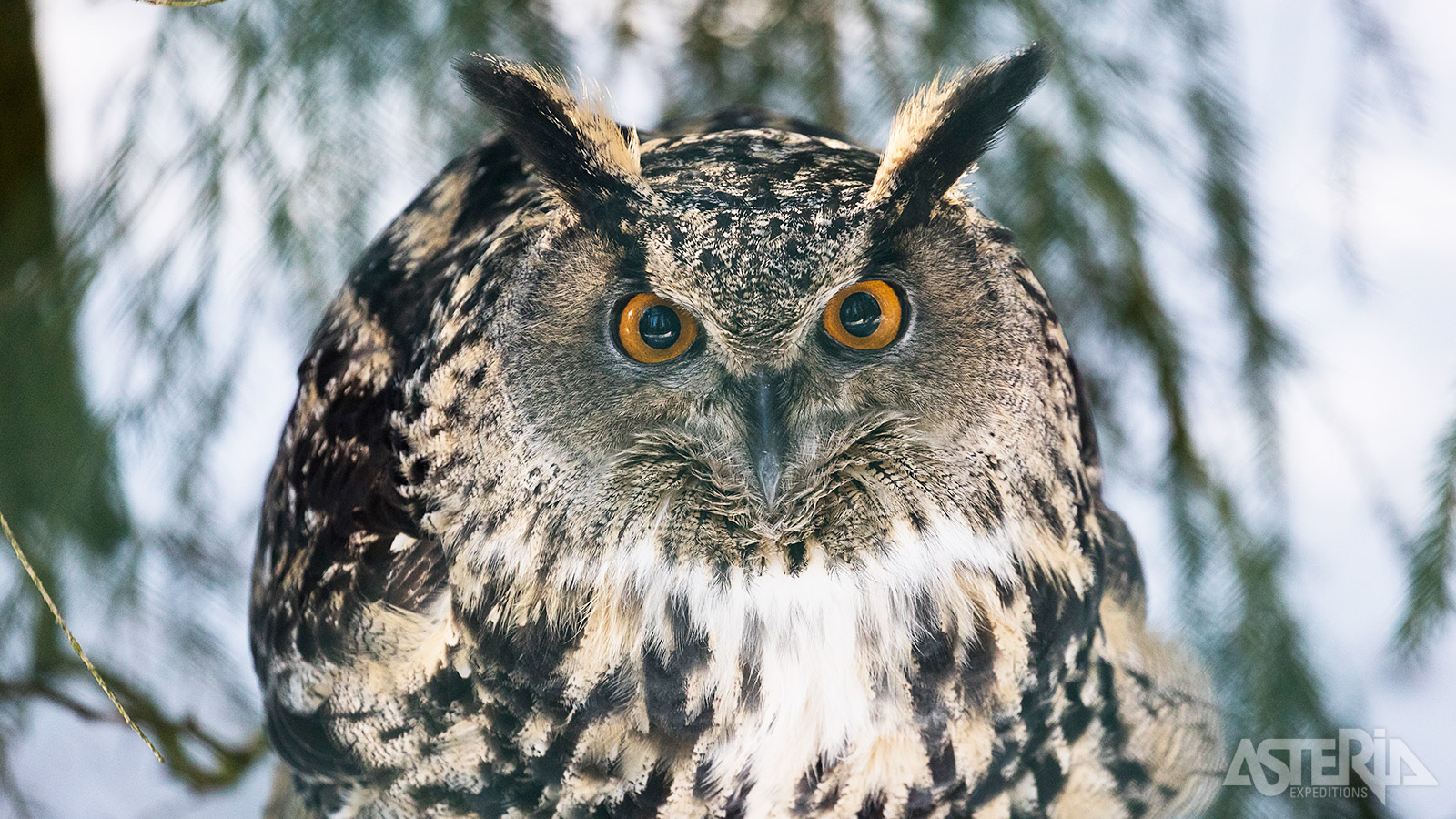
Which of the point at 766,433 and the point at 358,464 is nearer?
the point at 766,433

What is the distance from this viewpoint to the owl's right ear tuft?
2.21ft

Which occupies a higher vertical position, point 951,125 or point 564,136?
point 951,125

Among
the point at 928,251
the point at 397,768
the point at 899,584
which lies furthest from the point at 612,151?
the point at 397,768

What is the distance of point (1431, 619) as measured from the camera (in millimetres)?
782

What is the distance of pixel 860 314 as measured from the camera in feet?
2.25

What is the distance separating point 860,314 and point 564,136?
0.25 m

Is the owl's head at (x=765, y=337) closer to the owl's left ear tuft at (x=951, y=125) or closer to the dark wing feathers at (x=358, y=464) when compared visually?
the owl's left ear tuft at (x=951, y=125)

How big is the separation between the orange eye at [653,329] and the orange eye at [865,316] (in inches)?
4.0

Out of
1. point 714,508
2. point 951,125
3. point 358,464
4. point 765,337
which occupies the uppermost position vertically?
point 951,125

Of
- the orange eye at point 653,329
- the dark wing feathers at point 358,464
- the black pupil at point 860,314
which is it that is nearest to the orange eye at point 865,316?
the black pupil at point 860,314

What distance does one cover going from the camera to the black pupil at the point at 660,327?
68 centimetres

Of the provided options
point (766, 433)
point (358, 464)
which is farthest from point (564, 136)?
point (358, 464)

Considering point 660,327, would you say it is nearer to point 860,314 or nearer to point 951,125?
point 860,314

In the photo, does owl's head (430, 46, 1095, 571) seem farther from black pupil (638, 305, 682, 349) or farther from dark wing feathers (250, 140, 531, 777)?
dark wing feathers (250, 140, 531, 777)
